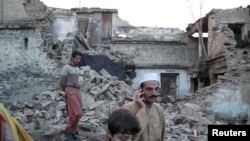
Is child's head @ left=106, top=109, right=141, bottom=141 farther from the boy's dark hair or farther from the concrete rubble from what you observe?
→ the concrete rubble

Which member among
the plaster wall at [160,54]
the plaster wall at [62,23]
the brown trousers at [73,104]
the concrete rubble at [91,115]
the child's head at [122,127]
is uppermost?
the plaster wall at [62,23]

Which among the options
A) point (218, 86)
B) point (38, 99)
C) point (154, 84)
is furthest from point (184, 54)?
point (154, 84)

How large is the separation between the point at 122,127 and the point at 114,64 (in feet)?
46.7

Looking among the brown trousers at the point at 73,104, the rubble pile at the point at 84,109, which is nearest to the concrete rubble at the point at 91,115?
the rubble pile at the point at 84,109

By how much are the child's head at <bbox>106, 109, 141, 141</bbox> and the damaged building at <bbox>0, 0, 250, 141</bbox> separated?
17.9ft

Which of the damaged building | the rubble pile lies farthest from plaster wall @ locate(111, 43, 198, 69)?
the rubble pile

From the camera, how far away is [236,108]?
13953 millimetres

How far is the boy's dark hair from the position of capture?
84.1 inches

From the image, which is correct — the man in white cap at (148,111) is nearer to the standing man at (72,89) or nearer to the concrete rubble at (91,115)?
the standing man at (72,89)

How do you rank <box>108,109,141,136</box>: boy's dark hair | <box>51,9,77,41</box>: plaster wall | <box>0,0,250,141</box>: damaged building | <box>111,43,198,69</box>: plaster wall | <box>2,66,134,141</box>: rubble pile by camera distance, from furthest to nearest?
1. <box>111,43,198,69</box>: plaster wall
2. <box>51,9,77,41</box>: plaster wall
3. <box>0,0,250,141</box>: damaged building
4. <box>2,66,134,141</box>: rubble pile
5. <box>108,109,141,136</box>: boy's dark hair

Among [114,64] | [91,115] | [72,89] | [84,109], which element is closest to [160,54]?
[114,64]

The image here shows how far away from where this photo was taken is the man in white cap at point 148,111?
3.08 m

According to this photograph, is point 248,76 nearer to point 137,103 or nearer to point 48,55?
point 48,55

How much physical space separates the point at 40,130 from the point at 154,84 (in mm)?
5672
